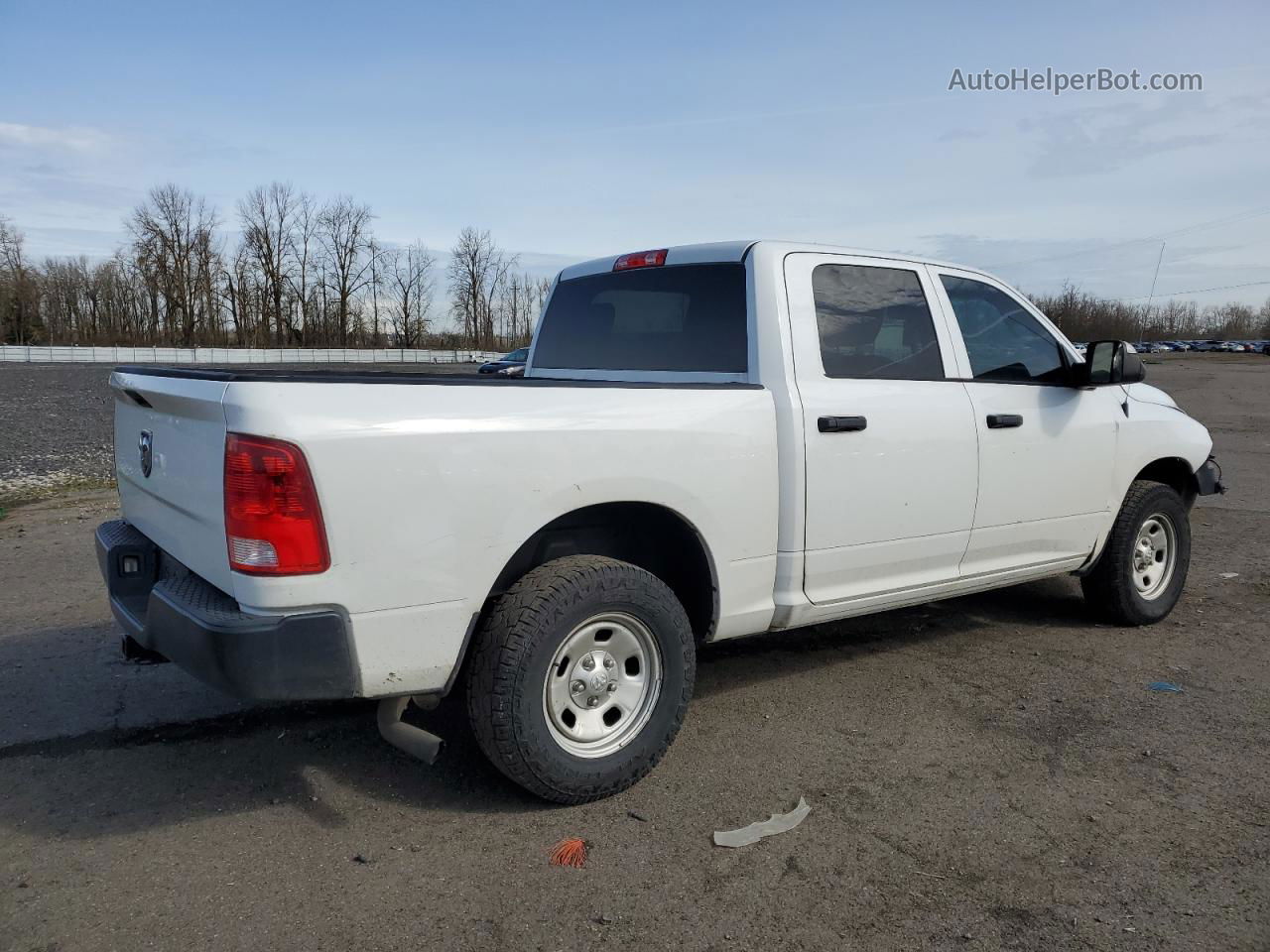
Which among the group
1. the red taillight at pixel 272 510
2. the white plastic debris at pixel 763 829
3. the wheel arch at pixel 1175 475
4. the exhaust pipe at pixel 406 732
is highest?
the red taillight at pixel 272 510

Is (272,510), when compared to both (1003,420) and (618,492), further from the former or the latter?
(1003,420)

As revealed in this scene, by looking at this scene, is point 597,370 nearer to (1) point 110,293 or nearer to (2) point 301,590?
(2) point 301,590

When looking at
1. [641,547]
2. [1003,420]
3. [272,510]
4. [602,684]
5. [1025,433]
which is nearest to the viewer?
[272,510]

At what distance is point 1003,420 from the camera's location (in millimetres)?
4512

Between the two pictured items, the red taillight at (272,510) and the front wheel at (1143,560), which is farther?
the front wheel at (1143,560)

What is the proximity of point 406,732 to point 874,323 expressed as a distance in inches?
103

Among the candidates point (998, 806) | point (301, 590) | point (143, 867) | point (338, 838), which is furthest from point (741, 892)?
point (143, 867)

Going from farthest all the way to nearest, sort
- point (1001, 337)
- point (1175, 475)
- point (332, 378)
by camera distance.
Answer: point (1175, 475), point (1001, 337), point (332, 378)

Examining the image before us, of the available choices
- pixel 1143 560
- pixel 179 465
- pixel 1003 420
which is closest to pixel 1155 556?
pixel 1143 560

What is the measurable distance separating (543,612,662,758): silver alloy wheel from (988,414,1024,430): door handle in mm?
2045

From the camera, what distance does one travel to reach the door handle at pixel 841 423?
3836 millimetres

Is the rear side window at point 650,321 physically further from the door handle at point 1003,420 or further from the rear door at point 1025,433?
the door handle at point 1003,420

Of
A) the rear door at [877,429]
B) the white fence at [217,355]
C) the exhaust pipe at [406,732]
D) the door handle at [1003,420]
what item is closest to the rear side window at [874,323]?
the rear door at [877,429]

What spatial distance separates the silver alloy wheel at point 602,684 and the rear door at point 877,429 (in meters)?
0.83
